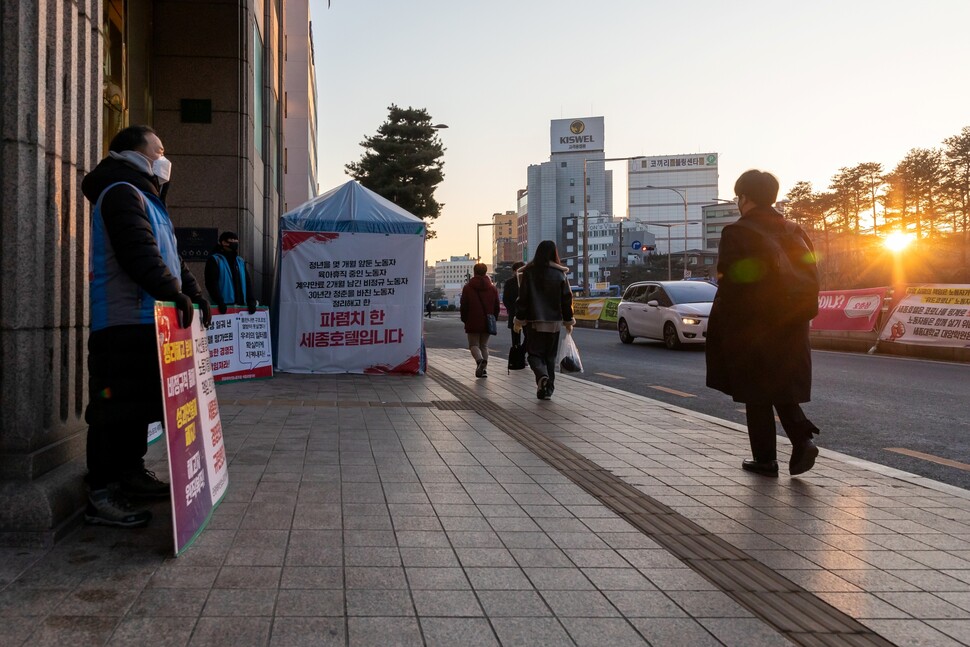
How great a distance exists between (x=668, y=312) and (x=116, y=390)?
16615 millimetres

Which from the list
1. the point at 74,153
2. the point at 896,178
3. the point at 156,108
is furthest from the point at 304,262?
the point at 896,178

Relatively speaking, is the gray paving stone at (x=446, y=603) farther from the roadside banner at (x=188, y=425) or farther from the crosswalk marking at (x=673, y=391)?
the crosswalk marking at (x=673, y=391)

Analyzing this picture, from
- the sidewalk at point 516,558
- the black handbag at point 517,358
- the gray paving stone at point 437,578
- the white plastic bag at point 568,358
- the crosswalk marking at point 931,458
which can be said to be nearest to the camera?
the sidewalk at point 516,558

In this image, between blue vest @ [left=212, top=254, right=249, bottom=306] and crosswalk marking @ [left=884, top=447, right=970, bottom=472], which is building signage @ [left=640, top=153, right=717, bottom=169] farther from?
crosswalk marking @ [left=884, top=447, right=970, bottom=472]

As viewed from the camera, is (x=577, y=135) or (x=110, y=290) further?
(x=577, y=135)

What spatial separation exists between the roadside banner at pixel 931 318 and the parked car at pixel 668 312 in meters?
3.76

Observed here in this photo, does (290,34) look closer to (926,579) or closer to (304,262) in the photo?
(304,262)

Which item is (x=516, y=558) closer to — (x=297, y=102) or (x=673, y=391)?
(x=673, y=391)

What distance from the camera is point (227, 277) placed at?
10.3m

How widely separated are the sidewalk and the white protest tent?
19.2 feet

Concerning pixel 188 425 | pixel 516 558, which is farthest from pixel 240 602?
pixel 516 558

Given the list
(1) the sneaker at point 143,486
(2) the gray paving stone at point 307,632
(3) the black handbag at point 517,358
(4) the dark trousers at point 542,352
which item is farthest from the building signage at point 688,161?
(2) the gray paving stone at point 307,632

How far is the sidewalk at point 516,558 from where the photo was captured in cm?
A: 273

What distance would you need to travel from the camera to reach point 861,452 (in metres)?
6.49
